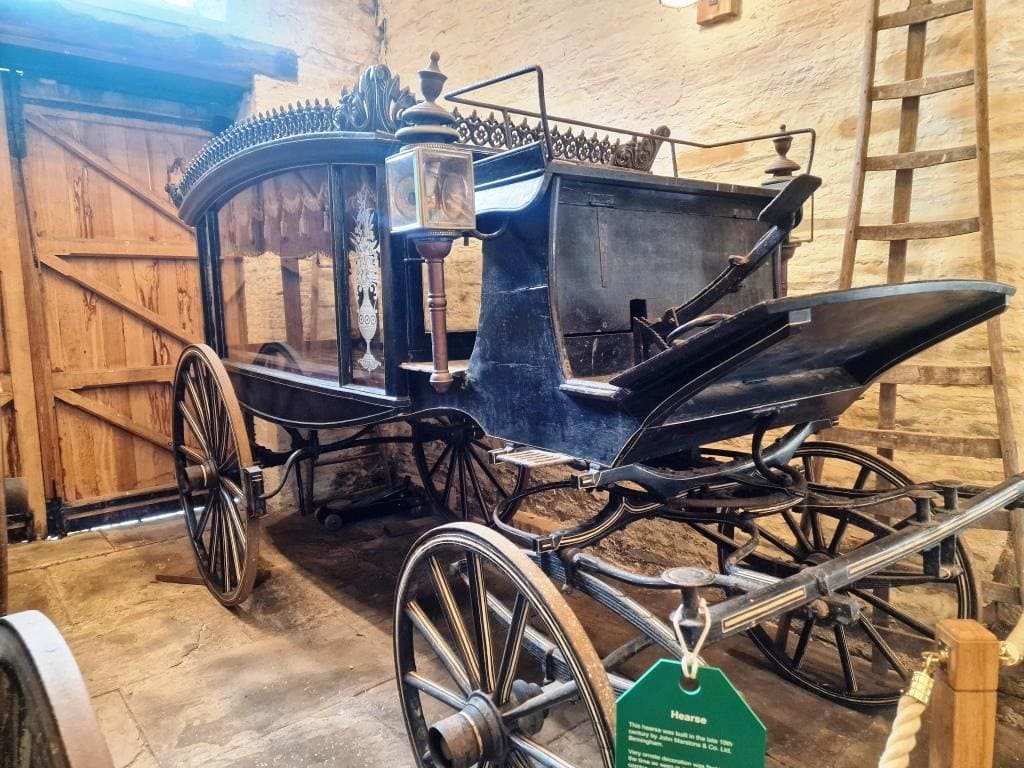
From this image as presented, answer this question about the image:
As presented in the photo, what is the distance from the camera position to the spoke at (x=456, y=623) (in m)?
1.77

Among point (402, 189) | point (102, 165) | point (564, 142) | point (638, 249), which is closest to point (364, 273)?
point (402, 189)

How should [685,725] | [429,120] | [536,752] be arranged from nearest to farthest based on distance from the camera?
[685,725] → [536,752] → [429,120]

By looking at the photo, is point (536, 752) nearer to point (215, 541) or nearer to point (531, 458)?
point (531, 458)

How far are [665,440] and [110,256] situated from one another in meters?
3.91

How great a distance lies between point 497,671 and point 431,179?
4.14 feet

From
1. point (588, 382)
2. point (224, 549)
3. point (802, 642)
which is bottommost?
point (802, 642)

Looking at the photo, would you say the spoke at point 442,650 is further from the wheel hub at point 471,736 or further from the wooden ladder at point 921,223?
the wooden ladder at point 921,223

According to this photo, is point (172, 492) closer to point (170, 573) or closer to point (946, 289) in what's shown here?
point (170, 573)

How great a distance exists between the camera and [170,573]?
3494mm

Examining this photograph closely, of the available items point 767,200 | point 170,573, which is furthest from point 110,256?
point 767,200

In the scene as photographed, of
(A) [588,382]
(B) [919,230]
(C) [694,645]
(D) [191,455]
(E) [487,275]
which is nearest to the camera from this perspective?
(C) [694,645]

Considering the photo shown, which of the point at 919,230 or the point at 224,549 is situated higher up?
the point at 919,230

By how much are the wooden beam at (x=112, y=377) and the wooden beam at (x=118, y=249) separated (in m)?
0.71

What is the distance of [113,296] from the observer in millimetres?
4281
